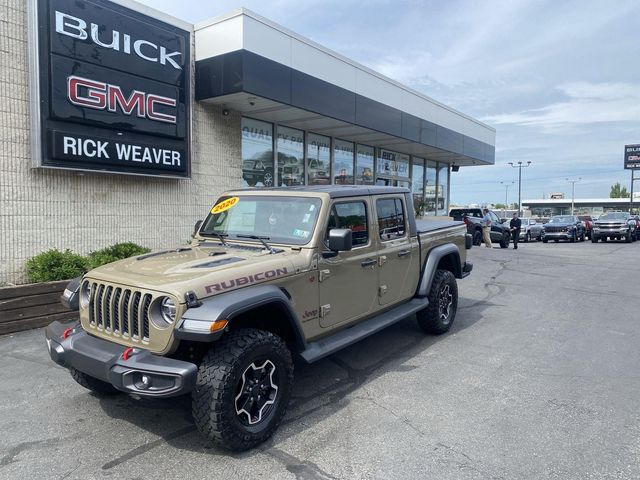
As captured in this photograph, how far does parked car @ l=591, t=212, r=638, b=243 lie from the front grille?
2899 cm

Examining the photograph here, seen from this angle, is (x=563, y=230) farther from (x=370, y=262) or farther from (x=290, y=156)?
(x=370, y=262)

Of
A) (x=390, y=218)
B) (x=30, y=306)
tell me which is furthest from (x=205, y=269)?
(x=30, y=306)

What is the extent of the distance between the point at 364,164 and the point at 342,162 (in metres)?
1.44

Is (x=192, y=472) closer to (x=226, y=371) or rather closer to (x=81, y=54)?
(x=226, y=371)

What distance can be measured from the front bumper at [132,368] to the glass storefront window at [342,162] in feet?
39.6

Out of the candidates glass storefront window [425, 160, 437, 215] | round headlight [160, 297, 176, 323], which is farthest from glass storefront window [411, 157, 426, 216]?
round headlight [160, 297, 176, 323]

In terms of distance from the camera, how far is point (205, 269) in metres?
3.65

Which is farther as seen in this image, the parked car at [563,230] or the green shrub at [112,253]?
the parked car at [563,230]

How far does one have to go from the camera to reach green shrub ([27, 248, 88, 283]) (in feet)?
23.5

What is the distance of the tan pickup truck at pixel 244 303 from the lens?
323cm

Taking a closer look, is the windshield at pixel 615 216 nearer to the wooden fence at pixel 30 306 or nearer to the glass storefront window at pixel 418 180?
the glass storefront window at pixel 418 180

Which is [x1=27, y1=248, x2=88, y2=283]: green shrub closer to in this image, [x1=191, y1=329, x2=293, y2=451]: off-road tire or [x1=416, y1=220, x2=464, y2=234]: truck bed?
[x1=191, y1=329, x2=293, y2=451]: off-road tire

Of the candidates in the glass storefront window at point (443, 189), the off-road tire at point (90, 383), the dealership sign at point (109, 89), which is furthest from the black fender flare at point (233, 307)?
the glass storefront window at point (443, 189)

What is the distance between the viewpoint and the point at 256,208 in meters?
4.82
